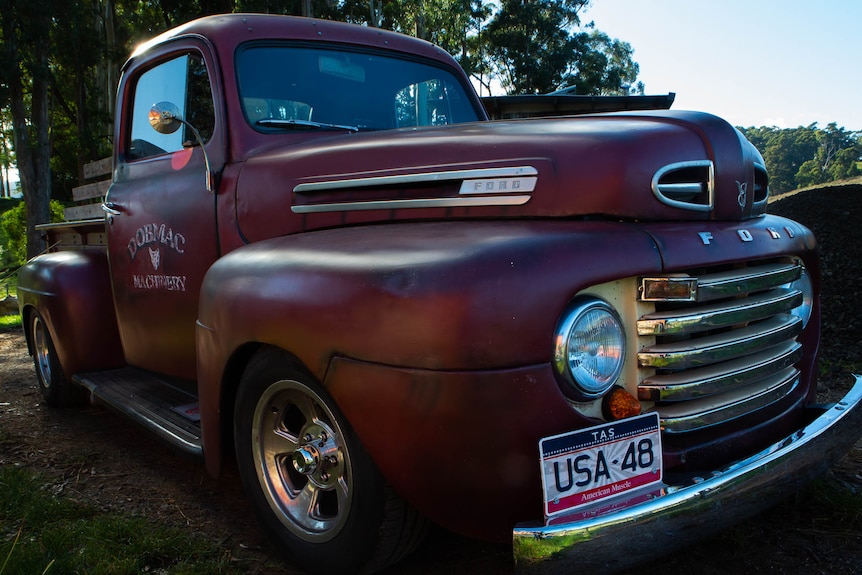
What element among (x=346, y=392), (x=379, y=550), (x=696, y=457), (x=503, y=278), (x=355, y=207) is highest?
(x=355, y=207)

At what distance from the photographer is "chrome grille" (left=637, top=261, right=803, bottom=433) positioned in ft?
5.78

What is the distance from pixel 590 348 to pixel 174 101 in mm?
2314

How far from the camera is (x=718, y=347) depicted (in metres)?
1.85


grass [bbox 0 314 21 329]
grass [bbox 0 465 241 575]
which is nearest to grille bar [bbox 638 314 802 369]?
grass [bbox 0 465 241 575]

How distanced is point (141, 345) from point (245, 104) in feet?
4.26

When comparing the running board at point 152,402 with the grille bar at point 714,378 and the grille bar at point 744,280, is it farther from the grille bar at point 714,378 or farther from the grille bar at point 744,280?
the grille bar at point 744,280

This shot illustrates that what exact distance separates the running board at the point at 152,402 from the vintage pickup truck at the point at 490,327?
28 mm

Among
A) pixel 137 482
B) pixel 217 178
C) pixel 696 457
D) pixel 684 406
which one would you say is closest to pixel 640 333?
pixel 684 406

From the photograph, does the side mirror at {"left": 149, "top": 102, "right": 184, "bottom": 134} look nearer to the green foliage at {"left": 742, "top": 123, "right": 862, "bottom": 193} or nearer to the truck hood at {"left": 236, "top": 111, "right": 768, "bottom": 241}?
the truck hood at {"left": 236, "top": 111, "right": 768, "bottom": 241}

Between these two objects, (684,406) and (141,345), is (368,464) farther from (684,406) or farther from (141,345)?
(141,345)

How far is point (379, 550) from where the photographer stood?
185 cm

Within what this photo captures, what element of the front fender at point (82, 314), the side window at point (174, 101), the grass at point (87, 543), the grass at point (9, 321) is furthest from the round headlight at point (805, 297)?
the grass at point (9, 321)

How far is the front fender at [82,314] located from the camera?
3.66m

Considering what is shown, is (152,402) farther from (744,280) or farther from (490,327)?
(744,280)
